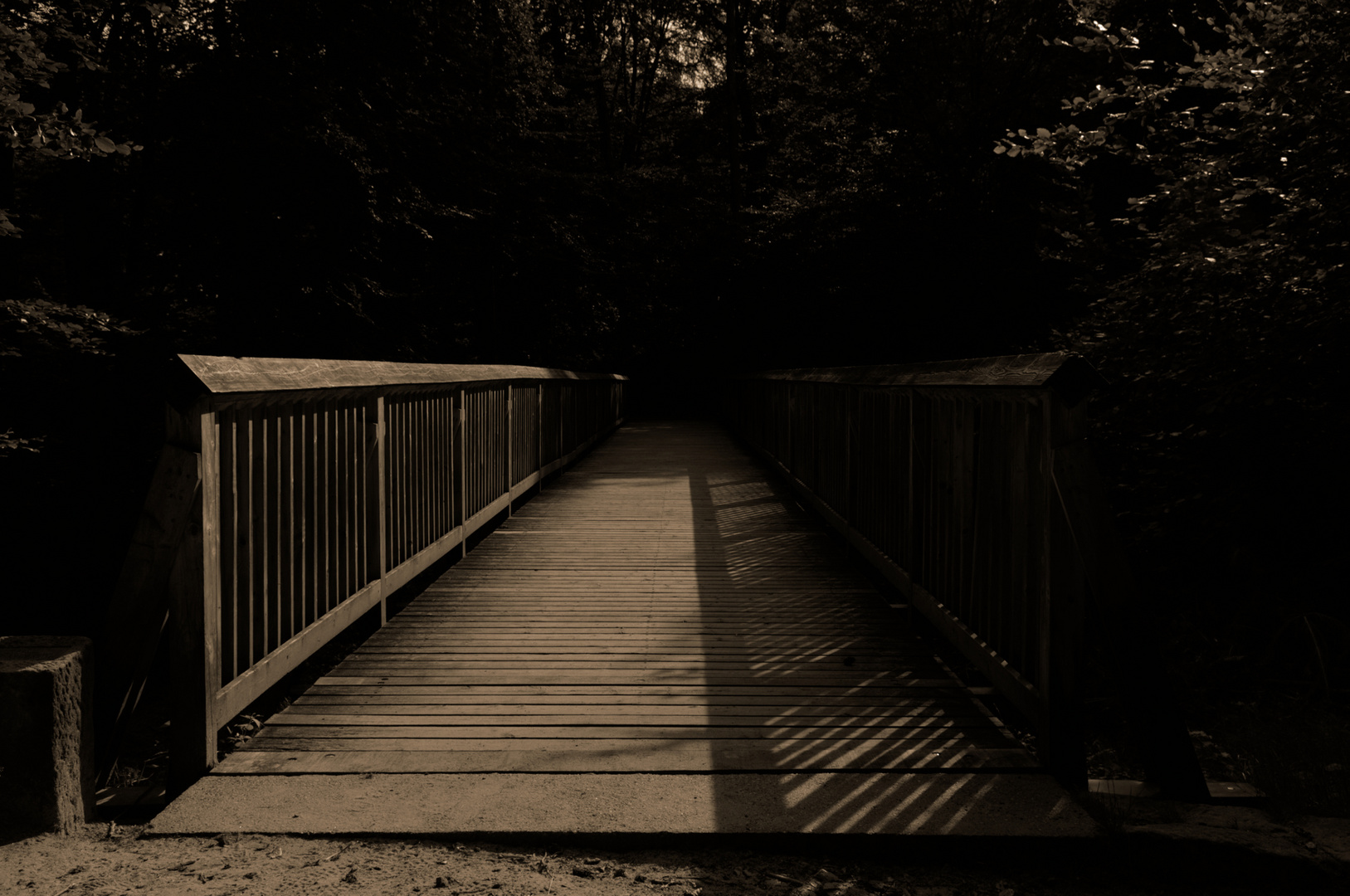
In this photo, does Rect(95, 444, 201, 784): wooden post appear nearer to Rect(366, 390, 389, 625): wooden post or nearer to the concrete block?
the concrete block

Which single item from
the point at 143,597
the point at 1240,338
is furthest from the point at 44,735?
the point at 1240,338

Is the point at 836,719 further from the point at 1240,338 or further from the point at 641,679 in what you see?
the point at 1240,338

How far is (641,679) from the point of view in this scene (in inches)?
151

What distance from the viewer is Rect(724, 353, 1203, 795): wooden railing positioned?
2.72 m

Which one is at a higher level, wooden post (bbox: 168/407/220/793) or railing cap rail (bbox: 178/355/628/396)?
railing cap rail (bbox: 178/355/628/396)

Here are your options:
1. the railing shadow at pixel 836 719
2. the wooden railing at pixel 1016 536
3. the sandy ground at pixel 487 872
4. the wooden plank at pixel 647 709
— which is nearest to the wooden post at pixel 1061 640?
the wooden railing at pixel 1016 536

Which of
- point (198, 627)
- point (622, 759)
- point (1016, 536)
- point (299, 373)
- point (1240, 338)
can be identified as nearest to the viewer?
point (198, 627)

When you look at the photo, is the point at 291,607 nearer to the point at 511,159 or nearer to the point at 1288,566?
the point at 1288,566

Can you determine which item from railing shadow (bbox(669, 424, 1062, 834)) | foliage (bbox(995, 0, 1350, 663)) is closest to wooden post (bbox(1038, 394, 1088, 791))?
railing shadow (bbox(669, 424, 1062, 834))

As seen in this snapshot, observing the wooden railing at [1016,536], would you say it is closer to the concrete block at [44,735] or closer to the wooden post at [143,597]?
the wooden post at [143,597]

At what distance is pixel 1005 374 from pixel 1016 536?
0.52 metres

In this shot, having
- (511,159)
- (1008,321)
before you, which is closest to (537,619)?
(1008,321)

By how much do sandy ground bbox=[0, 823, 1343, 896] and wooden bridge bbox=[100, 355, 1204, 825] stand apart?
0.39 m

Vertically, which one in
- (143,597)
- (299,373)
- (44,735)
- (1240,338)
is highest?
(1240,338)
